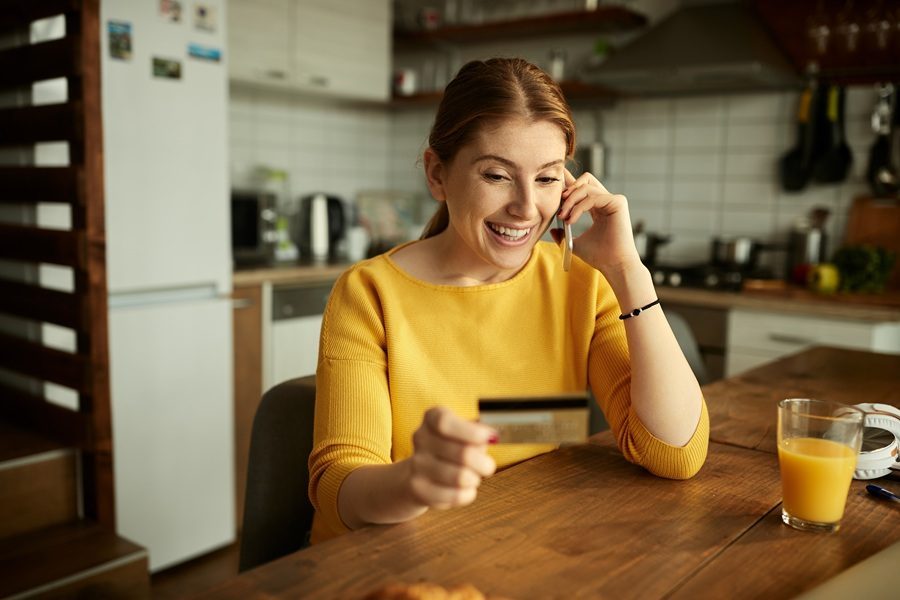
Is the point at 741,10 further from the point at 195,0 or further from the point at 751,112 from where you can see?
the point at 195,0

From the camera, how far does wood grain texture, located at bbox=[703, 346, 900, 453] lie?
1.30 m

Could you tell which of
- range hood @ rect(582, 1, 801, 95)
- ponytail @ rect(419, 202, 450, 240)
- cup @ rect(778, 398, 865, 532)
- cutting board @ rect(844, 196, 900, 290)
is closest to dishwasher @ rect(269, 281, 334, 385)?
range hood @ rect(582, 1, 801, 95)

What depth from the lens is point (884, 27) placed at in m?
2.98

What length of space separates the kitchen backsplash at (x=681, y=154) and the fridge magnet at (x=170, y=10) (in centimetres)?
118

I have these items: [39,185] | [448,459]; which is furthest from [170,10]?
[448,459]

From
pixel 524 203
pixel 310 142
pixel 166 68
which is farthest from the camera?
pixel 310 142

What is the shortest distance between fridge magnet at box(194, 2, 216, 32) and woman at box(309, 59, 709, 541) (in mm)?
1550

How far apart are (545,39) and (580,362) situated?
2.95 meters

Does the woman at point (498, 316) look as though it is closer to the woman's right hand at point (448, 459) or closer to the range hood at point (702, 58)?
the woman's right hand at point (448, 459)

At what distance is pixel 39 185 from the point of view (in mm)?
2070

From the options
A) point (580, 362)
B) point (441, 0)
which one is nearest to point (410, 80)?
point (441, 0)

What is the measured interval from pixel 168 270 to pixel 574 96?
2.12 metres

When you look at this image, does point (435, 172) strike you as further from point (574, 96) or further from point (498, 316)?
point (574, 96)

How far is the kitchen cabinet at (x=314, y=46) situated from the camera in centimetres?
322
